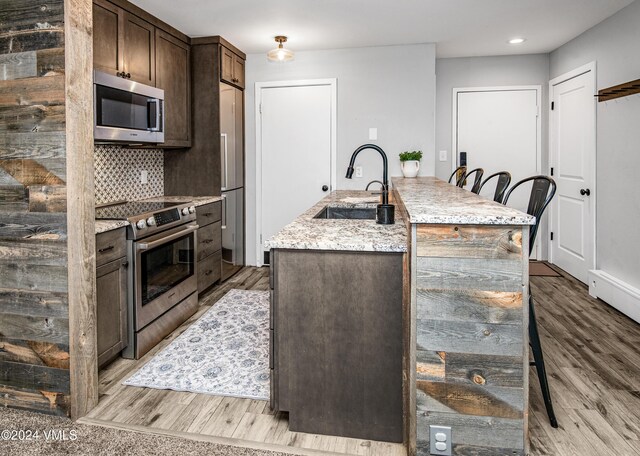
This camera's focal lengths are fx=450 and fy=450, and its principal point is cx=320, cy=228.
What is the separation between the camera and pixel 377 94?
4.60 metres

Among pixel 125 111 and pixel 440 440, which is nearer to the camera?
pixel 440 440

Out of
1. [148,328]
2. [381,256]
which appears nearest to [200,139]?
[148,328]

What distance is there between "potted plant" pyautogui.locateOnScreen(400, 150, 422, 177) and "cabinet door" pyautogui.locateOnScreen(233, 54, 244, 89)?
72.5 inches

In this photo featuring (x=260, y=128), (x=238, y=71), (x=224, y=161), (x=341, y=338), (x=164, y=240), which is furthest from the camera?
(x=260, y=128)

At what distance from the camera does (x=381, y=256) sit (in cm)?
172

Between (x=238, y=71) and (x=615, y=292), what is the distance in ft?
13.0

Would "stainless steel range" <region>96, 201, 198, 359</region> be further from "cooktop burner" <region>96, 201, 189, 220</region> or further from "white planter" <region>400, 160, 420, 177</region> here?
"white planter" <region>400, 160, 420, 177</region>

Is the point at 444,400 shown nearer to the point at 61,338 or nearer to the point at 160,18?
the point at 61,338

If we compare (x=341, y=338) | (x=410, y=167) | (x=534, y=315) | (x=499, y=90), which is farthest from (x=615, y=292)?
(x=341, y=338)

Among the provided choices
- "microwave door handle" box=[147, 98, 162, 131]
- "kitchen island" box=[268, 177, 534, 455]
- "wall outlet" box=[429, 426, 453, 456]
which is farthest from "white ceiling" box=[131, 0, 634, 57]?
"wall outlet" box=[429, 426, 453, 456]

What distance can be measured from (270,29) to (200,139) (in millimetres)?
1181

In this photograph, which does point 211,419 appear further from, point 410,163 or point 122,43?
point 410,163

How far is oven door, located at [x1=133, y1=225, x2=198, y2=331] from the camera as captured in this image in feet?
8.73

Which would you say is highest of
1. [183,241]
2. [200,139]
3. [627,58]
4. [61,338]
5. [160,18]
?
[160,18]
